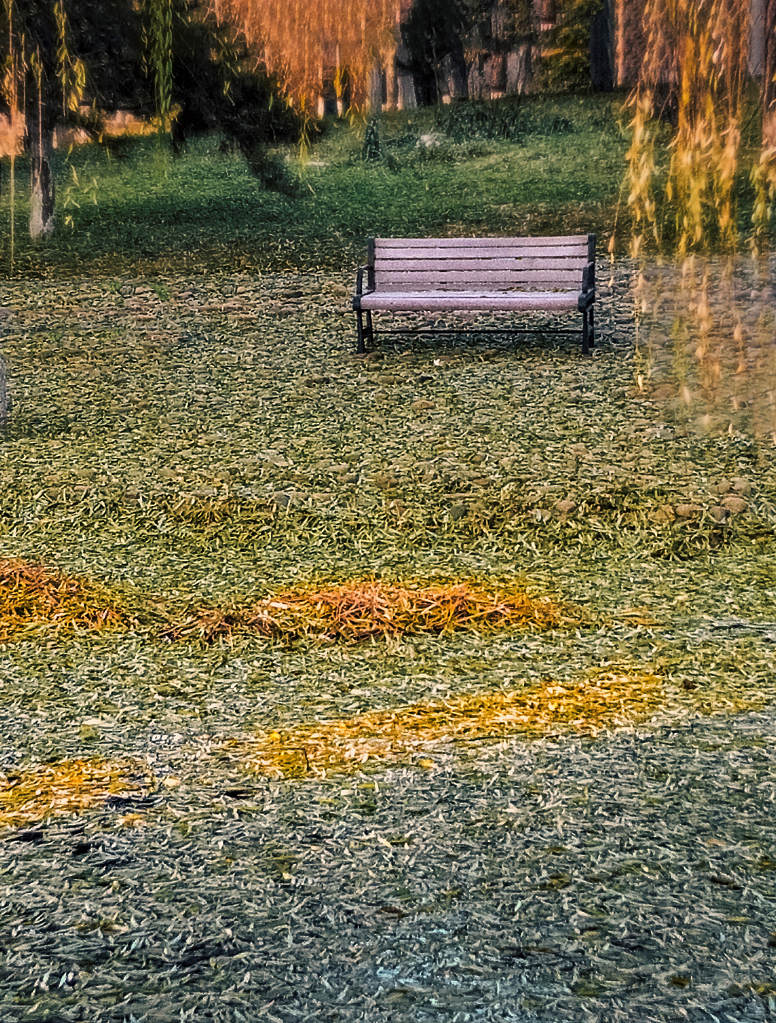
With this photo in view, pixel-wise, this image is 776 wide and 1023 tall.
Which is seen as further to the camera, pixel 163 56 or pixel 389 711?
pixel 163 56

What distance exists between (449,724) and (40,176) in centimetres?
1276

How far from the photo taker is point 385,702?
4.32m

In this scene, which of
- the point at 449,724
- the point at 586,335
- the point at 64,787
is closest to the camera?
the point at 64,787

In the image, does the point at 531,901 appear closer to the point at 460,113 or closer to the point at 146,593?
the point at 146,593

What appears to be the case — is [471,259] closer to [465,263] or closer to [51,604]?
[465,263]

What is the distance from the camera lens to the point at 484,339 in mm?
10523

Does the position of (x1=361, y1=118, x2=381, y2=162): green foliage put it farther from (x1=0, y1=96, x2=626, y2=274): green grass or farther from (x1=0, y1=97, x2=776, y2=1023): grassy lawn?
(x1=0, y1=97, x2=776, y2=1023): grassy lawn

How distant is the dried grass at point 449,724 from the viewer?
12.8 ft

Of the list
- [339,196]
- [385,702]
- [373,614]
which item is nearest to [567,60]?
[339,196]

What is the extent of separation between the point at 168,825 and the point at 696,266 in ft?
35.5

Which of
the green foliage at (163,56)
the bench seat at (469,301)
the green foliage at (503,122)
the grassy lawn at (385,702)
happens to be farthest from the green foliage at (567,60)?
the grassy lawn at (385,702)

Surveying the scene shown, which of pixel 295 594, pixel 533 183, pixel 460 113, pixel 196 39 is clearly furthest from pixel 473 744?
pixel 460 113

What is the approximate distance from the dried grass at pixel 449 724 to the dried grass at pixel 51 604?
1277 mm

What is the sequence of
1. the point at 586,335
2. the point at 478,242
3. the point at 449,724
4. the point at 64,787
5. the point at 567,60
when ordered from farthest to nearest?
the point at 567,60 → the point at 478,242 → the point at 586,335 → the point at 449,724 → the point at 64,787
